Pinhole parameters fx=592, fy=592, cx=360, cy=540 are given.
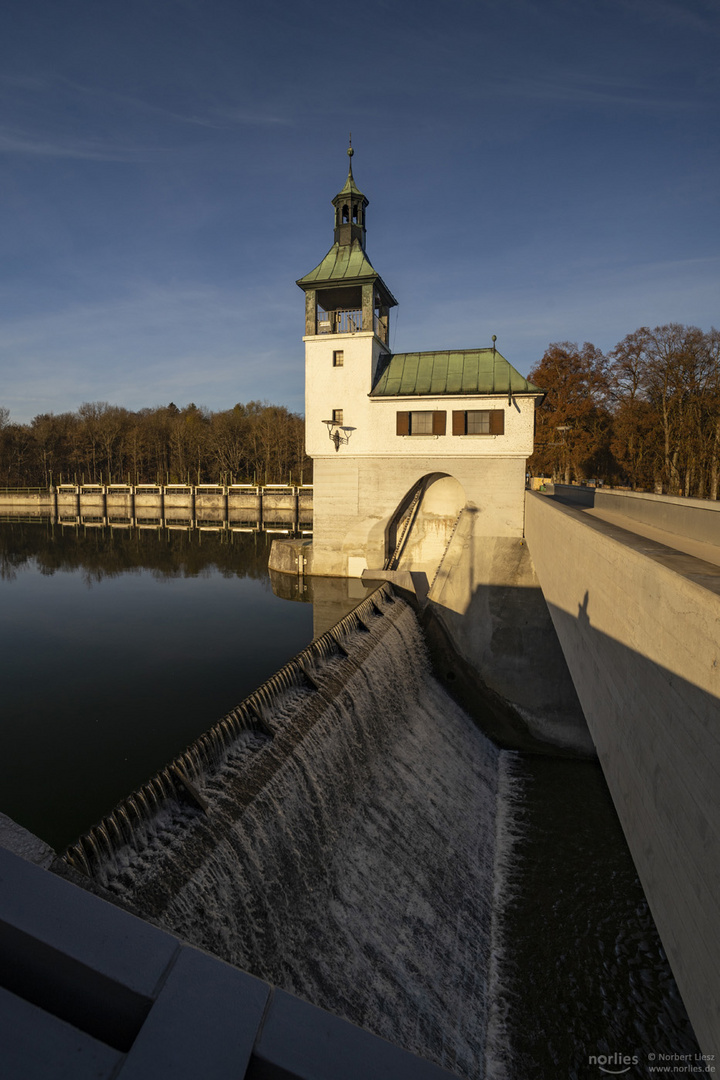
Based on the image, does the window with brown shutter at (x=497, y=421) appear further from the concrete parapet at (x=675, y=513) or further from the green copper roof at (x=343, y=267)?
the green copper roof at (x=343, y=267)

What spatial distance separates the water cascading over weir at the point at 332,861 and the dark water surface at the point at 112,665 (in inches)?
143

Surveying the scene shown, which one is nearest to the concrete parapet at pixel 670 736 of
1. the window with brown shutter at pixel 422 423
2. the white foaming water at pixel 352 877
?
the white foaming water at pixel 352 877

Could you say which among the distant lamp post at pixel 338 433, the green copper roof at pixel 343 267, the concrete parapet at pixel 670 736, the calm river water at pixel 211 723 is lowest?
the calm river water at pixel 211 723

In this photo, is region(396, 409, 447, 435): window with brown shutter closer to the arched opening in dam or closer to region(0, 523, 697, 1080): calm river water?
the arched opening in dam

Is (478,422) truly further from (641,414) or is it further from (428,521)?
(641,414)

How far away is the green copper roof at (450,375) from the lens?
26594mm

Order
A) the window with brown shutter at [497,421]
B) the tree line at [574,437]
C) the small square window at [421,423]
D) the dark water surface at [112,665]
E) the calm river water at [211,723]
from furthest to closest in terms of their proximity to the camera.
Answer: the tree line at [574,437]
the small square window at [421,423]
the window with brown shutter at [497,421]
the dark water surface at [112,665]
the calm river water at [211,723]

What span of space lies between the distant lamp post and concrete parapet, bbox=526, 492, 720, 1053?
21.4 m

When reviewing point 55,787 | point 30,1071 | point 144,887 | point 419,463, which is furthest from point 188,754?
point 419,463

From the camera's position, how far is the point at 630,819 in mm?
5512

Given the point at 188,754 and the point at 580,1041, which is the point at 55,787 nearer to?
the point at 188,754

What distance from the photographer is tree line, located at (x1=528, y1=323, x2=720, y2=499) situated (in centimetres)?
3575

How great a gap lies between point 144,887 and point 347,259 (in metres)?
28.4

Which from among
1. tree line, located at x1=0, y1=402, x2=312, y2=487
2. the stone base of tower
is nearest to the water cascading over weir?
the stone base of tower
